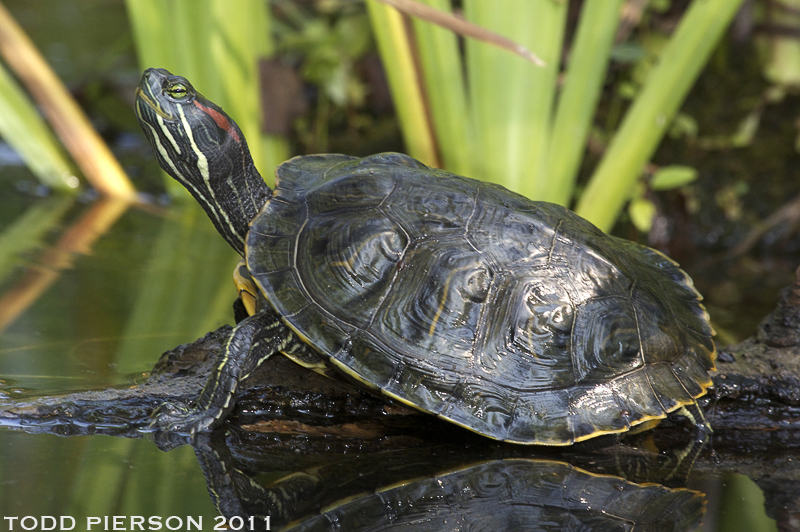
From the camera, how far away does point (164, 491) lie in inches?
63.5

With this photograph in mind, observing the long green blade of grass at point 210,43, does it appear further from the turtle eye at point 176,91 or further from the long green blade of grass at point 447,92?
the turtle eye at point 176,91

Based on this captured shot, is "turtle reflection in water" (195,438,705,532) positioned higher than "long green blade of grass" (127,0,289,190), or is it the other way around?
"long green blade of grass" (127,0,289,190)

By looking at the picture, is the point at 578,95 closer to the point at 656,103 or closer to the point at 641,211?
the point at 656,103

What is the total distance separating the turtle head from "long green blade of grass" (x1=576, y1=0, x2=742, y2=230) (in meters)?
2.16

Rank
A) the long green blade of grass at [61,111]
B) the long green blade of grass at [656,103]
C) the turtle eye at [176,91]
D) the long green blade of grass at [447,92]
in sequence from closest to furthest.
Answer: the turtle eye at [176,91], the long green blade of grass at [656,103], the long green blade of grass at [447,92], the long green blade of grass at [61,111]

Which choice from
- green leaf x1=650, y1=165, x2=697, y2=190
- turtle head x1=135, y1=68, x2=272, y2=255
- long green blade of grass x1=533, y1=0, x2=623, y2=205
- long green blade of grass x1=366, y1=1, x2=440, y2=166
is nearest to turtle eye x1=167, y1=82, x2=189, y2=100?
turtle head x1=135, y1=68, x2=272, y2=255

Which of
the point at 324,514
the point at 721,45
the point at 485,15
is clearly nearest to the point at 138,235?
the point at 485,15

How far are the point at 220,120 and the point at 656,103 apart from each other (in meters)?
2.43

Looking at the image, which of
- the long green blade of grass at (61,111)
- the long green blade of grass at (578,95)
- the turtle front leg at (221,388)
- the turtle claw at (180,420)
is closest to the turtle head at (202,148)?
the turtle front leg at (221,388)

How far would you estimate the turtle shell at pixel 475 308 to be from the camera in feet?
6.68

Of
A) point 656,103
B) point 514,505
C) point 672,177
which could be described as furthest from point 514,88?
point 514,505

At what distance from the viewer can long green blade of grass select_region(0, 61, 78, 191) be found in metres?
4.43

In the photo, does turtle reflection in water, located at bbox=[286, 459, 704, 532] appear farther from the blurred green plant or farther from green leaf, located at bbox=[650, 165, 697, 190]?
green leaf, located at bbox=[650, 165, 697, 190]

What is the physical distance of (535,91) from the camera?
12.1 feet
